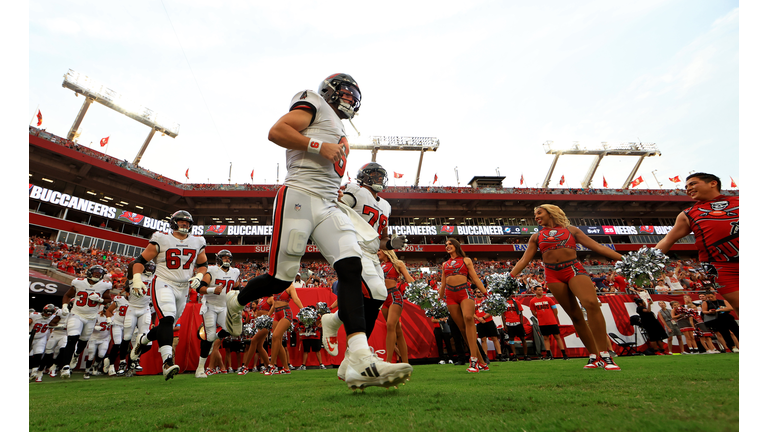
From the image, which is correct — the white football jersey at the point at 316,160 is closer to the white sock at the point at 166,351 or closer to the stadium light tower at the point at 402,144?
the white sock at the point at 166,351

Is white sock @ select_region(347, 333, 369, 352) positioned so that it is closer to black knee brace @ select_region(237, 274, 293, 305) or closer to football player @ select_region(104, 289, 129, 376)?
black knee brace @ select_region(237, 274, 293, 305)

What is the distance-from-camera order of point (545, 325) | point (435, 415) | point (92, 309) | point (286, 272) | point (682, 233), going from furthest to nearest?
point (545, 325) < point (92, 309) < point (682, 233) < point (286, 272) < point (435, 415)

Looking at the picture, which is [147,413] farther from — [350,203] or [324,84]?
[324,84]

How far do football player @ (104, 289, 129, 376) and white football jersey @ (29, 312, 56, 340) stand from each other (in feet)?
4.04

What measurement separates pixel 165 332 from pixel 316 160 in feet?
10.8

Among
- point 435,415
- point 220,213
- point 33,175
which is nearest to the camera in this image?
point 435,415

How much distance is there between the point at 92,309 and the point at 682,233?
11228 millimetres

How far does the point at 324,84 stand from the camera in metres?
3.35

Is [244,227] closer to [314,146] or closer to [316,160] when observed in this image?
[316,160]

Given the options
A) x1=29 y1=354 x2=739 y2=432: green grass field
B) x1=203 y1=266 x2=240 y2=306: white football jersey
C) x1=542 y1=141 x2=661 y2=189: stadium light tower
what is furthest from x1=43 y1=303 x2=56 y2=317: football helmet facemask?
x1=542 y1=141 x2=661 y2=189: stadium light tower

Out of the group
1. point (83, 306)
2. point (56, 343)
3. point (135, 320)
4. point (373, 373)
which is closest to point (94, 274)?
point (83, 306)

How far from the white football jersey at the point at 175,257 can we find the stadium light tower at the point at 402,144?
43.8 meters

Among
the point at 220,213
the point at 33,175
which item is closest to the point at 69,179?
→ the point at 33,175

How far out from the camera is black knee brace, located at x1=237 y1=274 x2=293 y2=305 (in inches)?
113
